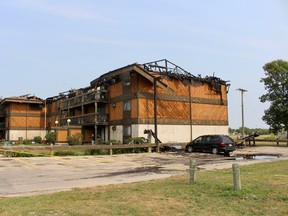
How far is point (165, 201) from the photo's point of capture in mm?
7723

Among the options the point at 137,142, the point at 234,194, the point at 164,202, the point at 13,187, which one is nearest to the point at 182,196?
the point at 164,202

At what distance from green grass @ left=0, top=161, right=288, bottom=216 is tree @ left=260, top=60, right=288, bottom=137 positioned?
114 feet

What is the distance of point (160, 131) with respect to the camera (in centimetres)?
3556

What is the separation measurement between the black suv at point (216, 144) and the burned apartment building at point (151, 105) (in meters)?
6.79

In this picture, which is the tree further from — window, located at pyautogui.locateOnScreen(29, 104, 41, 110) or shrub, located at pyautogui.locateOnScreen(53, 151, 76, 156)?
window, located at pyautogui.locateOnScreen(29, 104, 41, 110)

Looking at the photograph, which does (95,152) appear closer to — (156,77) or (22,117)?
(156,77)

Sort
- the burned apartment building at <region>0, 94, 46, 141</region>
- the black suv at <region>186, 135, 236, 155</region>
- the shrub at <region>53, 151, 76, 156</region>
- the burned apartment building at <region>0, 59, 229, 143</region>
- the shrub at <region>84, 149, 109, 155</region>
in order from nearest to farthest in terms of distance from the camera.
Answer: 1. the black suv at <region>186, 135, 236, 155</region>
2. the shrub at <region>53, 151, 76, 156</region>
3. the shrub at <region>84, 149, 109, 155</region>
4. the burned apartment building at <region>0, 59, 229, 143</region>
5. the burned apartment building at <region>0, 94, 46, 141</region>

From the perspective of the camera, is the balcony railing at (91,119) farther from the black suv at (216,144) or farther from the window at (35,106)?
the window at (35,106)

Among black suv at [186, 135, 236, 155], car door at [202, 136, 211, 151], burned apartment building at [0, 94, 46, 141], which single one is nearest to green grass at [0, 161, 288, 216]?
black suv at [186, 135, 236, 155]

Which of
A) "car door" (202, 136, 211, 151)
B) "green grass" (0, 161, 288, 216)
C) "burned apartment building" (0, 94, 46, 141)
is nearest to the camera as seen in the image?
"green grass" (0, 161, 288, 216)

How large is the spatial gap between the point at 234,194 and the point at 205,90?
33.6 m

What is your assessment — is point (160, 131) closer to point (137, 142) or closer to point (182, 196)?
point (137, 142)

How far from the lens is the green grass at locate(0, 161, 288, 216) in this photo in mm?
6758

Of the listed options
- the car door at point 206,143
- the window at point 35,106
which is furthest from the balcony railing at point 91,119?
the window at point 35,106
